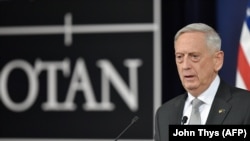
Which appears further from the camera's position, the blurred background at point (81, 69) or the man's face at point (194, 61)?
the blurred background at point (81, 69)

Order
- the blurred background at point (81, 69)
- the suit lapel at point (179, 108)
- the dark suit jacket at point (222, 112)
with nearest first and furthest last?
the dark suit jacket at point (222, 112), the suit lapel at point (179, 108), the blurred background at point (81, 69)

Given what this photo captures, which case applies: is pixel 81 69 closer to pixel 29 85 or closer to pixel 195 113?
pixel 29 85

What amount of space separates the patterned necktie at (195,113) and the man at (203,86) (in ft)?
0.04

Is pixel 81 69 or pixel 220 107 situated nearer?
pixel 220 107

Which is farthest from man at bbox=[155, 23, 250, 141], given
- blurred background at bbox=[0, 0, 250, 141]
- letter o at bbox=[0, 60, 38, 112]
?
letter o at bbox=[0, 60, 38, 112]

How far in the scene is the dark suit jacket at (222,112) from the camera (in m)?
2.62

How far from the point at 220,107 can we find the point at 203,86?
5.1 inches

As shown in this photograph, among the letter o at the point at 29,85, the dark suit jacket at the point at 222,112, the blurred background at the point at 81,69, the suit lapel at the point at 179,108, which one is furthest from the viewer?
the letter o at the point at 29,85

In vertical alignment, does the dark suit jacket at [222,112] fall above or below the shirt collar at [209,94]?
below

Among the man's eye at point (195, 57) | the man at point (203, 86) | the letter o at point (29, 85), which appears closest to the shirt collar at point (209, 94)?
the man at point (203, 86)

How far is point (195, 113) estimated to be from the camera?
265cm

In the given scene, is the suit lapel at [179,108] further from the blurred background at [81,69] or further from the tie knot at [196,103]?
the blurred background at [81,69]

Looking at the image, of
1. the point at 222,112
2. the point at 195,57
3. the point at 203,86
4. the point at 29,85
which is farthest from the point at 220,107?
the point at 29,85

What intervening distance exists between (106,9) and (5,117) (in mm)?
1133
